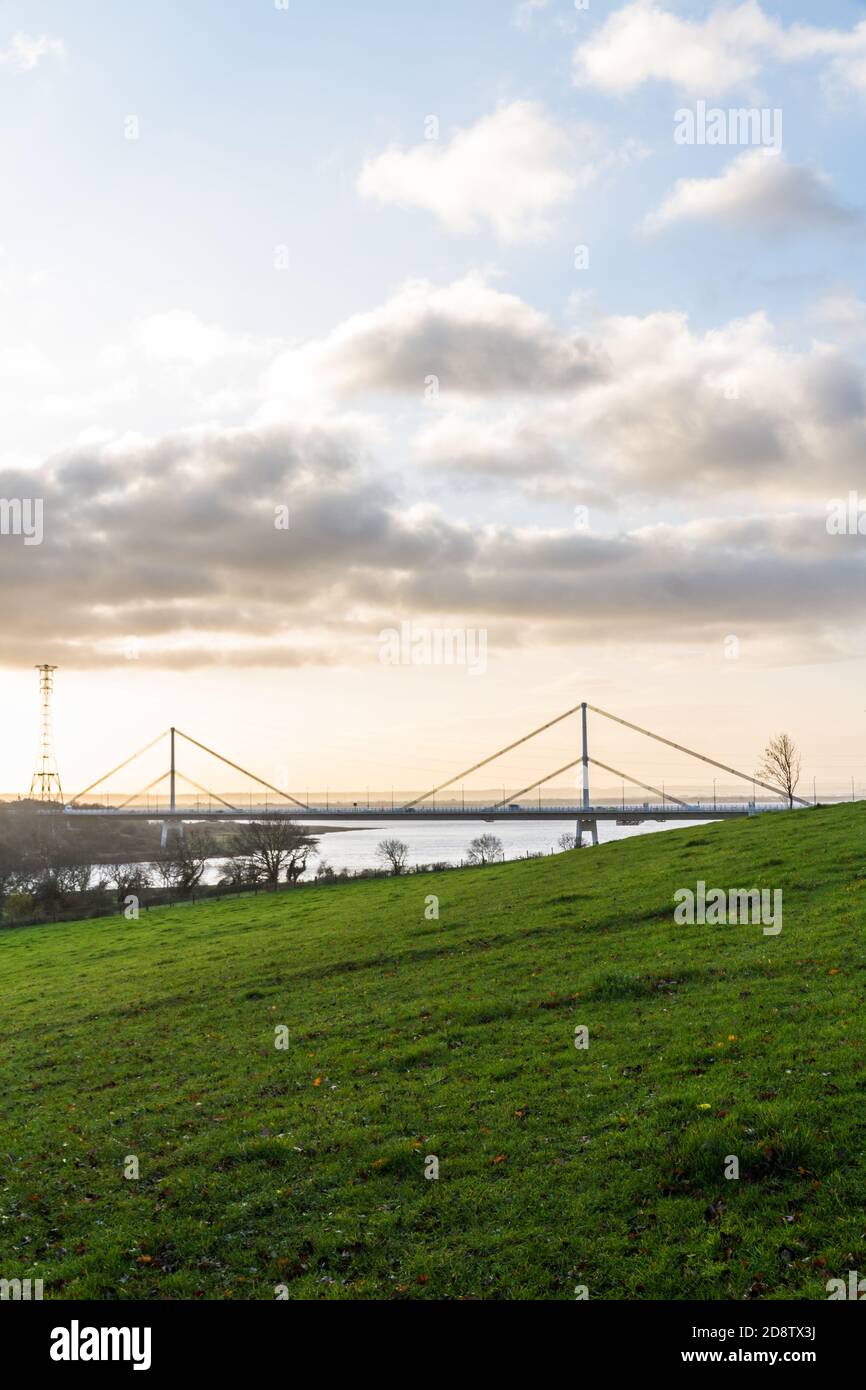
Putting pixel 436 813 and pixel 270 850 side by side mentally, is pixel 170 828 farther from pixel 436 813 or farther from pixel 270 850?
pixel 270 850

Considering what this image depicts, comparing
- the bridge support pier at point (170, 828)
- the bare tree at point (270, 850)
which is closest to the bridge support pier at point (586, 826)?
the bare tree at point (270, 850)

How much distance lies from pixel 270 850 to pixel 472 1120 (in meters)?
64.1

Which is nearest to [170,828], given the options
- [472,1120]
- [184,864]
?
[184,864]

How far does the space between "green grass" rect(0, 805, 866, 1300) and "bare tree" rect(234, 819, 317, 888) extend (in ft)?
140

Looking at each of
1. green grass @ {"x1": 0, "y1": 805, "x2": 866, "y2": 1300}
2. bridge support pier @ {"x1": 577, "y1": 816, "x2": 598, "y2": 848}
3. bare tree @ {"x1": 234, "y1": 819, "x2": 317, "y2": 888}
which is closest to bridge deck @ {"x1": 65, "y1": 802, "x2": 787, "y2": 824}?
bridge support pier @ {"x1": 577, "y1": 816, "x2": 598, "y2": 848}

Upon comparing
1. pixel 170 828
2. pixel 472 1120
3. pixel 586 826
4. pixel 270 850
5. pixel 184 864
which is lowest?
pixel 472 1120

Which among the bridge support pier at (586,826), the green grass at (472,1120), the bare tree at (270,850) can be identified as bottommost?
the green grass at (472,1120)

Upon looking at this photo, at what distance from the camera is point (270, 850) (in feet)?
248

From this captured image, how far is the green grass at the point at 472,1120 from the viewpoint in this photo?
9.96 metres

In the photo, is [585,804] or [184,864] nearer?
[184,864]

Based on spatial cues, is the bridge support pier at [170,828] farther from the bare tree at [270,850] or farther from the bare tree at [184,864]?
the bare tree at [270,850]

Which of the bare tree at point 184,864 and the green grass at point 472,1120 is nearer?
the green grass at point 472,1120

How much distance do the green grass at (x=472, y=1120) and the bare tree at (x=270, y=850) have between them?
42635 millimetres

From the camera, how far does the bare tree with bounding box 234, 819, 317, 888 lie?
72438 millimetres
